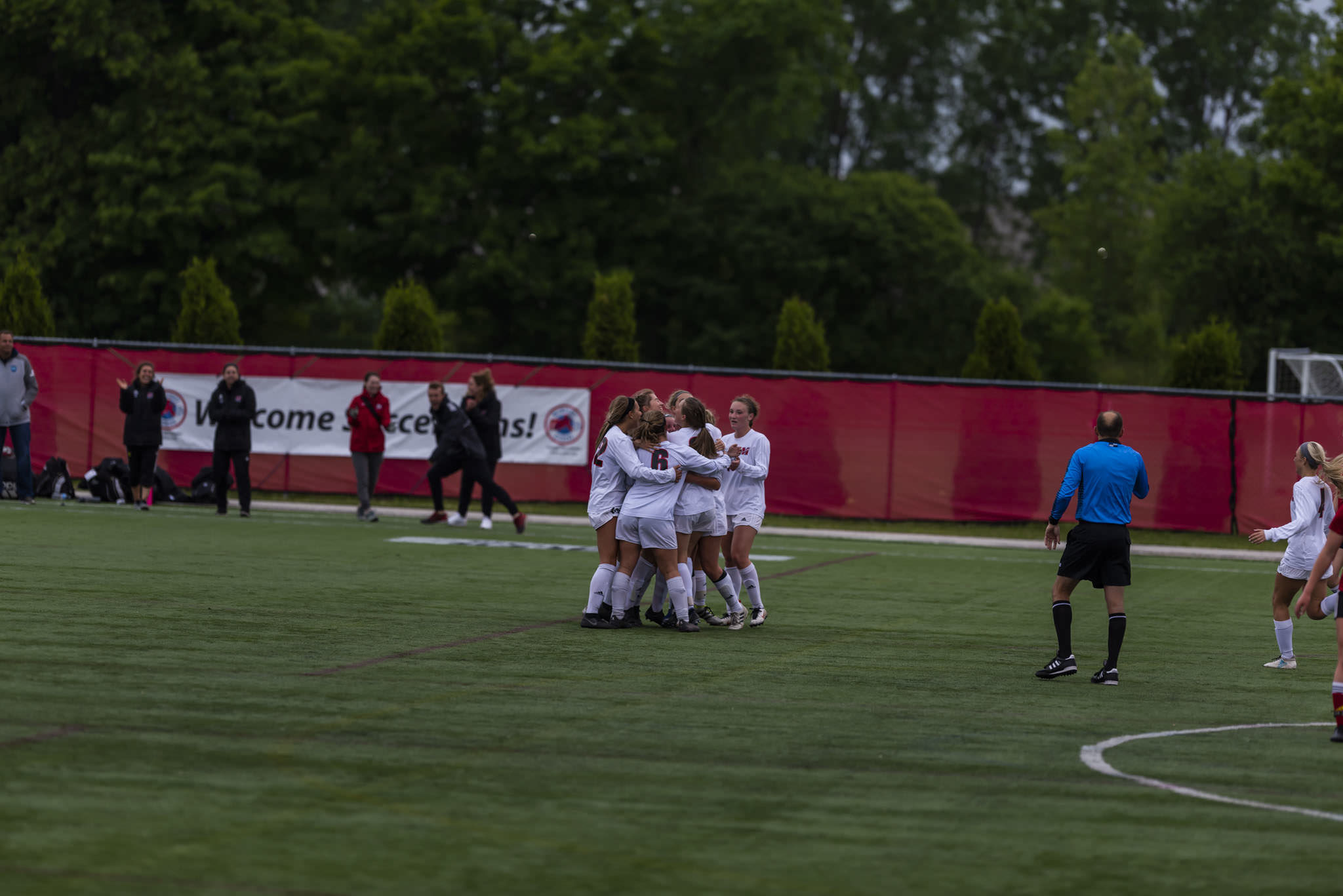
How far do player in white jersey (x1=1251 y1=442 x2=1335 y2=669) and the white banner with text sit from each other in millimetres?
14403

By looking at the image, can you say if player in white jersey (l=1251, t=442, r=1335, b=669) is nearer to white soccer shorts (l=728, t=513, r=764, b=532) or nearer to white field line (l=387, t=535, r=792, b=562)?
white soccer shorts (l=728, t=513, r=764, b=532)

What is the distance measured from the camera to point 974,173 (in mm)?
69312

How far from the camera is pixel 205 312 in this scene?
106 ft

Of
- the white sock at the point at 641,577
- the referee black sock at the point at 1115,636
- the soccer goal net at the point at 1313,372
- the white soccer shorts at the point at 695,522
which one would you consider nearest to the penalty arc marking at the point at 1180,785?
the referee black sock at the point at 1115,636

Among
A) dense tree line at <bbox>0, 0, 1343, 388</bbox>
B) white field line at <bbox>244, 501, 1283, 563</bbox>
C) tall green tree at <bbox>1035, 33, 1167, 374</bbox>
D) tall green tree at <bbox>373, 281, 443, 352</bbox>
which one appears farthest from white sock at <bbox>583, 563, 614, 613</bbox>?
tall green tree at <bbox>1035, 33, 1167, 374</bbox>

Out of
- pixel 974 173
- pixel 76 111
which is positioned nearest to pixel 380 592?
pixel 76 111

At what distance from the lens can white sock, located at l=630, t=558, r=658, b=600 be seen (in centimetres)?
1278

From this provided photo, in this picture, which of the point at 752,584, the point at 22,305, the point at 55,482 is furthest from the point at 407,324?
the point at 752,584

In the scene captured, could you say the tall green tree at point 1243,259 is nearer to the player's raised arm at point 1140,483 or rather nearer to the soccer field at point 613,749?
the soccer field at point 613,749

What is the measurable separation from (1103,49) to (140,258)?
42.6 meters

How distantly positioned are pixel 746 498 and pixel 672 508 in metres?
1.07

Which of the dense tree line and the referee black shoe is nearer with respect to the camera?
the referee black shoe

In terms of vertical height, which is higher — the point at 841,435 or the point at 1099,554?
the point at 841,435

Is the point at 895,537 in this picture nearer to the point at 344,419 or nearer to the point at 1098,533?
the point at 344,419
